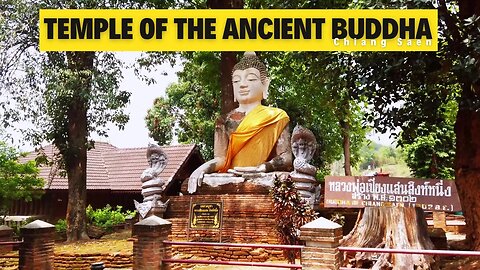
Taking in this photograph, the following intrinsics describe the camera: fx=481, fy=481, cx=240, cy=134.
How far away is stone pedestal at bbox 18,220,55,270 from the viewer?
771 centimetres

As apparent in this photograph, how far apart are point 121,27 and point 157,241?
318 cm

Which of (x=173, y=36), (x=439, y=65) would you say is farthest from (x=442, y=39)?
(x=173, y=36)

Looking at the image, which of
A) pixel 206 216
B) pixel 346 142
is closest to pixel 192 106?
pixel 346 142

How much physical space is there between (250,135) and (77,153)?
15.4 feet

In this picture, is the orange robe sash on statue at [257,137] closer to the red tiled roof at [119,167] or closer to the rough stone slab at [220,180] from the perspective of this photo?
the rough stone slab at [220,180]

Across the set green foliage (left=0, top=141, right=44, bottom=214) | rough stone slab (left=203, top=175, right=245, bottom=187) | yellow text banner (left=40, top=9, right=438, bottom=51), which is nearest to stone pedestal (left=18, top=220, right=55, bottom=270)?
yellow text banner (left=40, top=9, right=438, bottom=51)

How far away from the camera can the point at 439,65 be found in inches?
301

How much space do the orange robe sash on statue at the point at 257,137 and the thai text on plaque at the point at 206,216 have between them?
1731 mm

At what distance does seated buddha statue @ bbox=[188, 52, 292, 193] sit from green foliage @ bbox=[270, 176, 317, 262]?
288cm

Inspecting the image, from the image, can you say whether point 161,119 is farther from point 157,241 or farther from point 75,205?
point 157,241

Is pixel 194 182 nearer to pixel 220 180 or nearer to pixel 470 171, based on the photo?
pixel 220 180

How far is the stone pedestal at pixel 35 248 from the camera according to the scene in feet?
25.3

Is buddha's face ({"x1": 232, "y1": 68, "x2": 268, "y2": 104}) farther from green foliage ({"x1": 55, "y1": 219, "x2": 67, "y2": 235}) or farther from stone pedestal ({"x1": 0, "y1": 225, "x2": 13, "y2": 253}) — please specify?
green foliage ({"x1": 55, "y1": 219, "x2": 67, "y2": 235})

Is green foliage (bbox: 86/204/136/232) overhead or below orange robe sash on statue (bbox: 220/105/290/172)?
below
